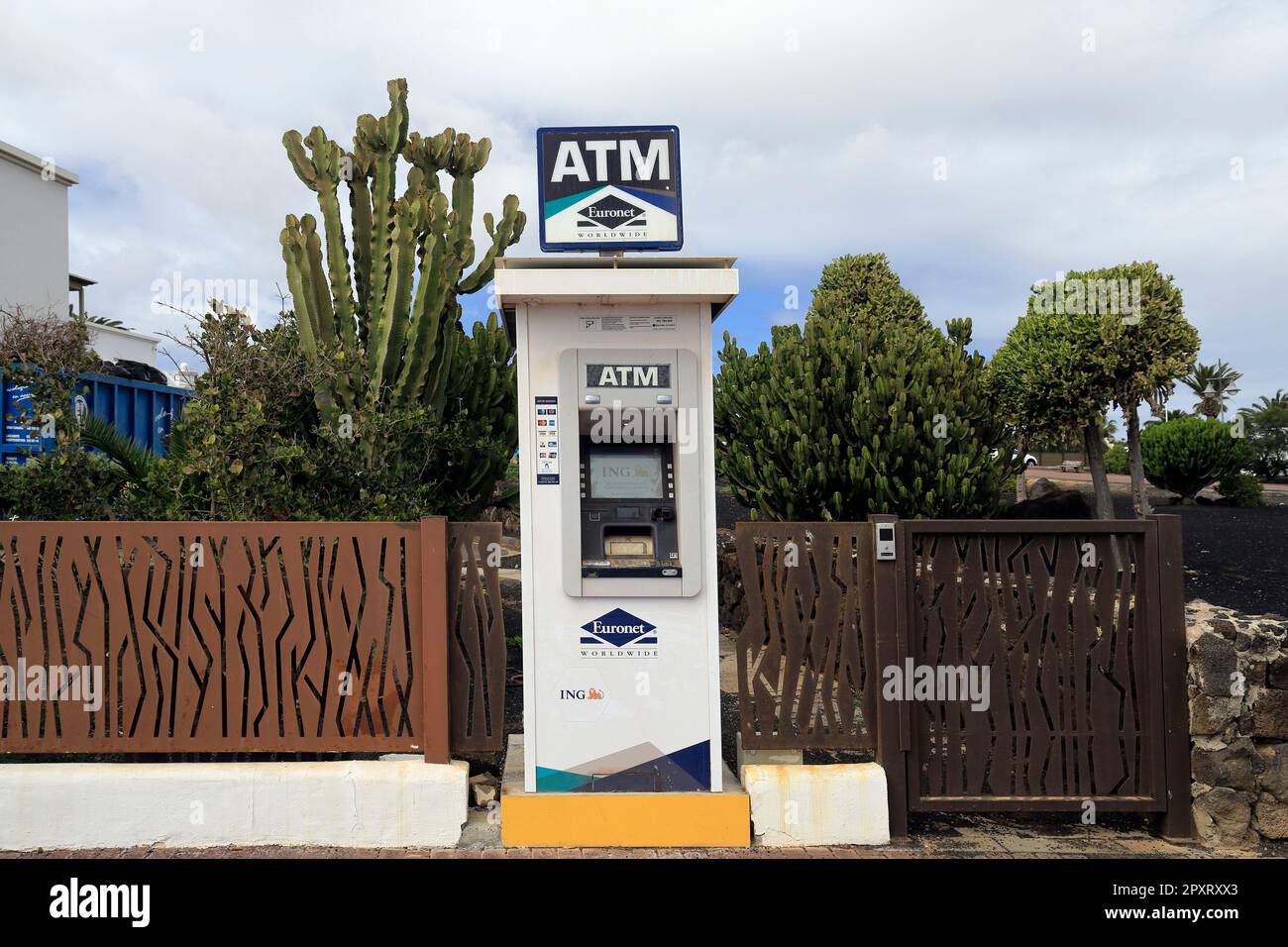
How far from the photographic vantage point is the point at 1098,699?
14.9 feet

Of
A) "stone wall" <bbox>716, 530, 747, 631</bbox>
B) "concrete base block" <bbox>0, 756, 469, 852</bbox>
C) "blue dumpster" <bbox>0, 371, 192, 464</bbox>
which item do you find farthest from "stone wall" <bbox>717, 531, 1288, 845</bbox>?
"blue dumpster" <bbox>0, 371, 192, 464</bbox>

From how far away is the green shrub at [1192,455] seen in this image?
22.8 meters

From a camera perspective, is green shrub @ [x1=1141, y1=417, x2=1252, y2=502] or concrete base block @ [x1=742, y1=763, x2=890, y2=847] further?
green shrub @ [x1=1141, y1=417, x2=1252, y2=502]

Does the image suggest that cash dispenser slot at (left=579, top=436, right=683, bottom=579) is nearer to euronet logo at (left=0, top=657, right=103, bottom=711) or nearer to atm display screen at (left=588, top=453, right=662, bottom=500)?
atm display screen at (left=588, top=453, right=662, bottom=500)

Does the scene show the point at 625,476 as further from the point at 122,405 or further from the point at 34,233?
the point at 34,233

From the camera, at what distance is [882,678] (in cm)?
445

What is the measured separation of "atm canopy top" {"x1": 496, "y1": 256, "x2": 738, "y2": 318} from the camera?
4.34 m

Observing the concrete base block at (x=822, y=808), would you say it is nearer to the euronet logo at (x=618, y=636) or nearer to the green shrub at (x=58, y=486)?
the euronet logo at (x=618, y=636)

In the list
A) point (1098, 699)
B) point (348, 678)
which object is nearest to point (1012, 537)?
point (1098, 699)

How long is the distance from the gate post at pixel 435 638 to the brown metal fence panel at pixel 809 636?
150 centimetres

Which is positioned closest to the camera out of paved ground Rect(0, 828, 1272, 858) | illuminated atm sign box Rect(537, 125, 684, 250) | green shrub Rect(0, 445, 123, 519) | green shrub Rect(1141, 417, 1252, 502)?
paved ground Rect(0, 828, 1272, 858)

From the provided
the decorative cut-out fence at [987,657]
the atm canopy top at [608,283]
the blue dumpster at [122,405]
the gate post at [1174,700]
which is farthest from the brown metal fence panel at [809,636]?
the blue dumpster at [122,405]

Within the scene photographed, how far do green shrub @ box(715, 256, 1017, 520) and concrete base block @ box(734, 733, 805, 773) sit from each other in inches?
214

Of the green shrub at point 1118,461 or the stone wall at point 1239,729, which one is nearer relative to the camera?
the stone wall at point 1239,729
